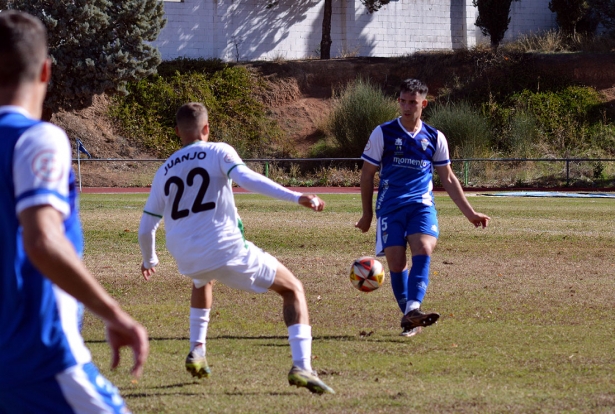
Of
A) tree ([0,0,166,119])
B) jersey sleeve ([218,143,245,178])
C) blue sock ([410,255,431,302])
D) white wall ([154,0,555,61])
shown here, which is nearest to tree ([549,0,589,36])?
white wall ([154,0,555,61])

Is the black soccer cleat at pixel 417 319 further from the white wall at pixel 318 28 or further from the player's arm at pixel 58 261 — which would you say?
the white wall at pixel 318 28

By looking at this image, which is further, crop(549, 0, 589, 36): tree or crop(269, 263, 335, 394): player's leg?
crop(549, 0, 589, 36): tree

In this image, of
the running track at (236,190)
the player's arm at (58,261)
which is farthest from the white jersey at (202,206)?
the running track at (236,190)

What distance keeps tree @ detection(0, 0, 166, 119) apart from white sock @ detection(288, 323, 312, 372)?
98.1 ft

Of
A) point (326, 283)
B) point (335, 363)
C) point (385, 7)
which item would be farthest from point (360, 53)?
point (335, 363)

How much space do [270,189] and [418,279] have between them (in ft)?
8.68

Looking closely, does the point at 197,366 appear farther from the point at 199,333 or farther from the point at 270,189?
the point at 270,189

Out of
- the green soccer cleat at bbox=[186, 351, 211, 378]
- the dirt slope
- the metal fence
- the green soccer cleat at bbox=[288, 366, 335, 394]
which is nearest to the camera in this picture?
the green soccer cleat at bbox=[288, 366, 335, 394]

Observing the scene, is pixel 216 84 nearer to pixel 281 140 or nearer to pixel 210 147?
pixel 281 140

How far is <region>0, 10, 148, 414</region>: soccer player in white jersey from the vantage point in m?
2.51

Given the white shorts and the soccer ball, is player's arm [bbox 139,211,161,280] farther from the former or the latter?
the soccer ball

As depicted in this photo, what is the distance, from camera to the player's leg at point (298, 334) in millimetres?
5223

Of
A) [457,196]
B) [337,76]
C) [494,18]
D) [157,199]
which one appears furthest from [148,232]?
[494,18]

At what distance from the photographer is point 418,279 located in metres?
7.30
